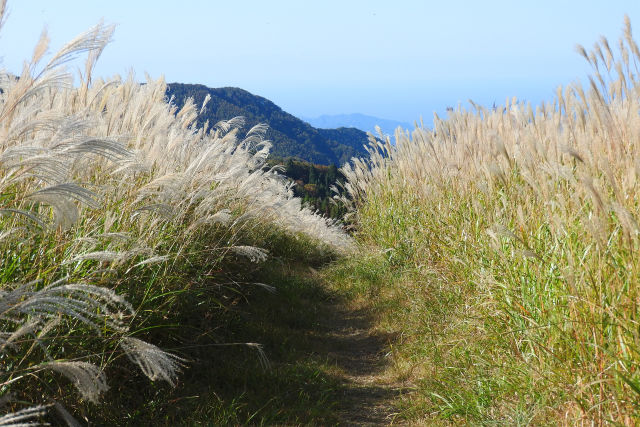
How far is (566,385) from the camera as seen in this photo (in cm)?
214

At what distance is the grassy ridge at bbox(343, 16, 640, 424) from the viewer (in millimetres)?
1979

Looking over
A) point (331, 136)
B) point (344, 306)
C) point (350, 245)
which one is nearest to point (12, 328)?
point (344, 306)

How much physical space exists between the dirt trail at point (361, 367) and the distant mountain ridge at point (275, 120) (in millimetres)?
58846

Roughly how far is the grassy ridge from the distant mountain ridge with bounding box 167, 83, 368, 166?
59.4 meters

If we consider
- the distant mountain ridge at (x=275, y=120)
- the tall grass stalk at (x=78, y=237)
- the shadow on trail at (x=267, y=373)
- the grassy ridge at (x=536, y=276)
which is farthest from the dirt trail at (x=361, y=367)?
the distant mountain ridge at (x=275, y=120)

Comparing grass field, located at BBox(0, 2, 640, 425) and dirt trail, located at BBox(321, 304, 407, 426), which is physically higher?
grass field, located at BBox(0, 2, 640, 425)

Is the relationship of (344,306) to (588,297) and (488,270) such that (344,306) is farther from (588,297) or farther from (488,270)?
(588,297)

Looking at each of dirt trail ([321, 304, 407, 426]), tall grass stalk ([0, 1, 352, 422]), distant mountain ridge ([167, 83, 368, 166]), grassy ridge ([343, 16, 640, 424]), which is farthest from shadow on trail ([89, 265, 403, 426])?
distant mountain ridge ([167, 83, 368, 166])

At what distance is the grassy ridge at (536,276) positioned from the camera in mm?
1979

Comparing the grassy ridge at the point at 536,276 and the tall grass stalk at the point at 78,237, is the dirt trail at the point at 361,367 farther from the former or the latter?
the tall grass stalk at the point at 78,237

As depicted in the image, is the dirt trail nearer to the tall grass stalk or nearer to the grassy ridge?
the grassy ridge

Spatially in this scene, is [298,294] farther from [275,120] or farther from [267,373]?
[275,120]

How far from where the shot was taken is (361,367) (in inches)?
155

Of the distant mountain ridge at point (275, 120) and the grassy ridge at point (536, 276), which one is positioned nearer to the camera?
the grassy ridge at point (536, 276)
